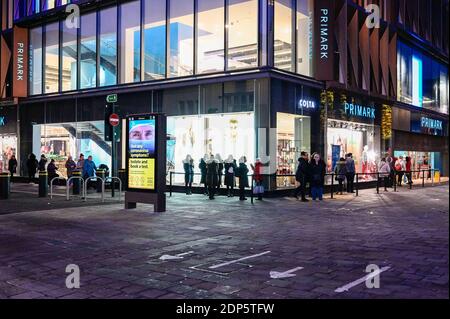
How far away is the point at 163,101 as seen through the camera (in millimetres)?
22562

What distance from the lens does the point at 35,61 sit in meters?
30.0

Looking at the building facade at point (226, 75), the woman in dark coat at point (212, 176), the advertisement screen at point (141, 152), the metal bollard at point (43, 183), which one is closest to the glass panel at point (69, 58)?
the building facade at point (226, 75)

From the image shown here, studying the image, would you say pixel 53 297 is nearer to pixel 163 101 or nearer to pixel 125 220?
pixel 125 220

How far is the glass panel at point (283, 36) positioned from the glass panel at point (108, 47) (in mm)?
9719

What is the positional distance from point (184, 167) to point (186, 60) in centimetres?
507

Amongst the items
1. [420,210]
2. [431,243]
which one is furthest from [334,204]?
[431,243]

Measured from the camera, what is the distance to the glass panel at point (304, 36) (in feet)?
69.1

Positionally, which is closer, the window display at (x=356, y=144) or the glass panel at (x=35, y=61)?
the window display at (x=356, y=144)

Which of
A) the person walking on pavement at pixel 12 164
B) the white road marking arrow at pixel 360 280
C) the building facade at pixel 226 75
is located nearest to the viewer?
the white road marking arrow at pixel 360 280

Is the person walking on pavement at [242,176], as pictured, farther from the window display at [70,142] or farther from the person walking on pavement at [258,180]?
the window display at [70,142]

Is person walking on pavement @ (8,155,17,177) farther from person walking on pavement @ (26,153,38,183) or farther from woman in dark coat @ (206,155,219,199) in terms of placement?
woman in dark coat @ (206,155,219,199)

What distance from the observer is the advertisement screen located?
A: 554 inches

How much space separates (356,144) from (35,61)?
2065 cm

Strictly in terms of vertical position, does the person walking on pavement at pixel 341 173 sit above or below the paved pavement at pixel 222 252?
above
